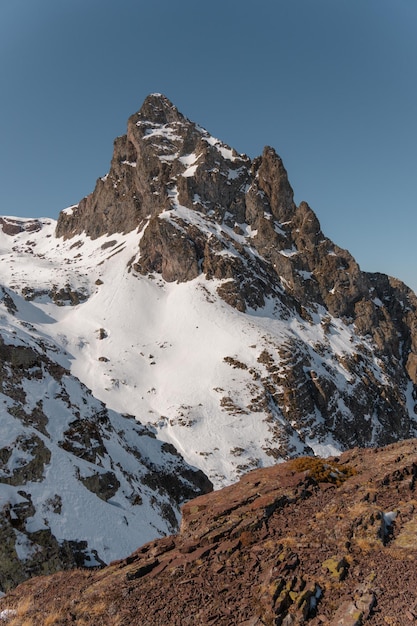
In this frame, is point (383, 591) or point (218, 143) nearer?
point (383, 591)

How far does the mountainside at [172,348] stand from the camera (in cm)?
2533

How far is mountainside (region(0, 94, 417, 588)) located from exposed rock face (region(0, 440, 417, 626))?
9368mm

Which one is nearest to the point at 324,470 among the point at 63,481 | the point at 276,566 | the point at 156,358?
the point at 276,566

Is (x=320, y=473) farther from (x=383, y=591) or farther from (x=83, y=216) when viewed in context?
(x=83, y=216)

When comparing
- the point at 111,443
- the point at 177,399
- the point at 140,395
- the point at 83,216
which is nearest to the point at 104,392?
the point at 140,395

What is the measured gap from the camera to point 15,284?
102125 mm

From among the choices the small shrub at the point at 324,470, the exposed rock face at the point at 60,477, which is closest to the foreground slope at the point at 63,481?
the exposed rock face at the point at 60,477

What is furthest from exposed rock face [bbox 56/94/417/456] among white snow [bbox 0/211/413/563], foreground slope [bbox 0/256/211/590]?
foreground slope [bbox 0/256/211/590]

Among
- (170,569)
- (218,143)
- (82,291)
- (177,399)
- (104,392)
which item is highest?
(218,143)

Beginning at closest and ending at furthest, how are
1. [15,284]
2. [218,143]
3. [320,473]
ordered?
[320,473], [15,284], [218,143]

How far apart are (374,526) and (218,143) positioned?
520ft

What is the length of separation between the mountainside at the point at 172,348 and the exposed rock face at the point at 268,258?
0.53 m

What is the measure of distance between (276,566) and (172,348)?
8231cm

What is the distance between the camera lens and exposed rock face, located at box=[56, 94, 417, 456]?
91188 mm
